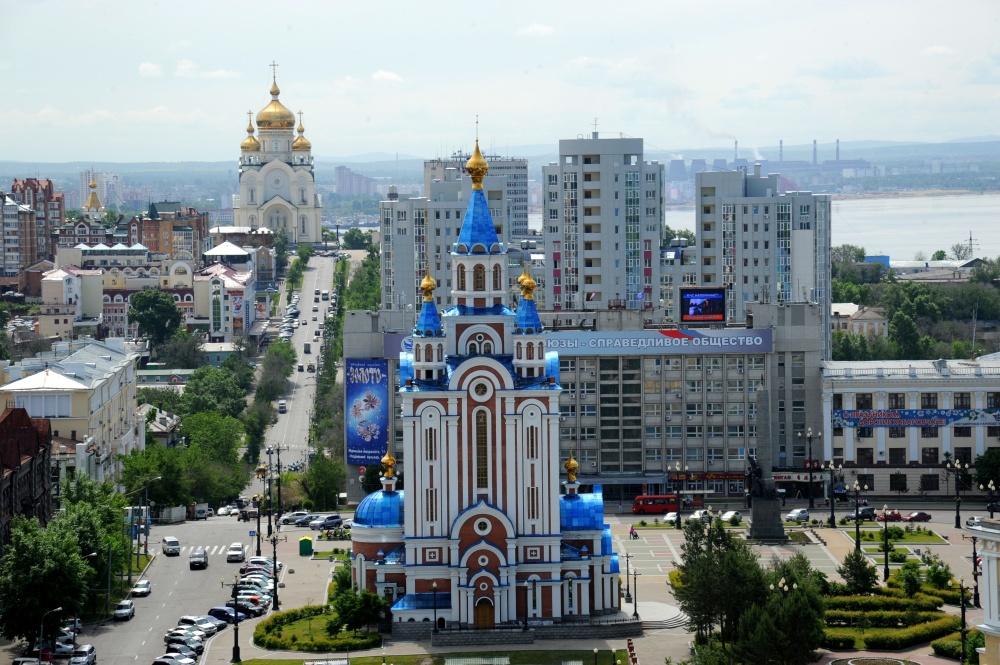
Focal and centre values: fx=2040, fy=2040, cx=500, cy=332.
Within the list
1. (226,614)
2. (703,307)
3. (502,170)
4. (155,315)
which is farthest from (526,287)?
(502,170)

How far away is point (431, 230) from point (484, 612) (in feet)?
197

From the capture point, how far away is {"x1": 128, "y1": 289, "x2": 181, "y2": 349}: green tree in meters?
158

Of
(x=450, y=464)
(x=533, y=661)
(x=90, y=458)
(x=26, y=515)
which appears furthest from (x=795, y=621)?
(x=90, y=458)

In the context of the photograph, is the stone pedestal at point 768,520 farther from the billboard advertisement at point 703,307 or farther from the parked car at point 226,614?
the parked car at point 226,614

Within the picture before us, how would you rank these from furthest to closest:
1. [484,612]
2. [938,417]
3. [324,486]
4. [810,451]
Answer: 1. [324,486]
2. [810,451]
3. [938,417]
4. [484,612]

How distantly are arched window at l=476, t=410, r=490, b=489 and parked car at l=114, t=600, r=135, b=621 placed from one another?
12.7 meters

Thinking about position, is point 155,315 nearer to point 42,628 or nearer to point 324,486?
point 324,486

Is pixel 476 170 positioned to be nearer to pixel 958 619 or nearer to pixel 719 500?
pixel 958 619

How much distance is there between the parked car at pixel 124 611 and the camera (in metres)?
67.2

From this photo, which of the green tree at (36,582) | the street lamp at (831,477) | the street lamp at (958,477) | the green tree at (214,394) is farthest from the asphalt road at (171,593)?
the green tree at (214,394)

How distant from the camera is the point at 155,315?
519ft

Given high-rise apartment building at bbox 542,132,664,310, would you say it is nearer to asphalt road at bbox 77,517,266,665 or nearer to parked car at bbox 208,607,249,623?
asphalt road at bbox 77,517,266,665

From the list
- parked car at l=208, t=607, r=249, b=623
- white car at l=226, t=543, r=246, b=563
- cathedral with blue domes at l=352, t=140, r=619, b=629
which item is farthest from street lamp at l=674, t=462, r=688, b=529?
parked car at l=208, t=607, r=249, b=623

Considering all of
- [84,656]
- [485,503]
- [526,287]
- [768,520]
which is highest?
[526,287]
